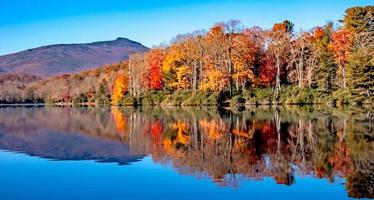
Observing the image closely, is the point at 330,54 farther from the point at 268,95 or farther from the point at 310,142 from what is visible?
the point at 310,142

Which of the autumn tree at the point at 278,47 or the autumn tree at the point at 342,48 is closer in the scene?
the autumn tree at the point at 342,48

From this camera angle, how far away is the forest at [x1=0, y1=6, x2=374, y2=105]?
2242 inches

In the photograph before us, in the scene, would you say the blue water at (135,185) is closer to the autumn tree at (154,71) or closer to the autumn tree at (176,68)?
the autumn tree at (176,68)

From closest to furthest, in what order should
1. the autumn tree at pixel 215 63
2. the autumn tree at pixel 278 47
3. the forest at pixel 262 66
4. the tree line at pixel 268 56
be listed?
the forest at pixel 262 66 < the tree line at pixel 268 56 < the autumn tree at pixel 278 47 < the autumn tree at pixel 215 63

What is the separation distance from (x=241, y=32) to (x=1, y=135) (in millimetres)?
44214

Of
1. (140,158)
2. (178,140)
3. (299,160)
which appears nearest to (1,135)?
(178,140)

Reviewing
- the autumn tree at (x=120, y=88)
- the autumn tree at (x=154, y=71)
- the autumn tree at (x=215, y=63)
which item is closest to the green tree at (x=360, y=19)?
the autumn tree at (x=215, y=63)

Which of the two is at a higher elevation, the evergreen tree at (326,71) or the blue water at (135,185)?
the evergreen tree at (326,71)

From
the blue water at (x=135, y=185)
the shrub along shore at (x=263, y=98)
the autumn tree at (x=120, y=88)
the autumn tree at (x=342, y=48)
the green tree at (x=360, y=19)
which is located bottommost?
the blue water at (x=135, y=185)

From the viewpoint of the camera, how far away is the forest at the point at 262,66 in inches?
2242

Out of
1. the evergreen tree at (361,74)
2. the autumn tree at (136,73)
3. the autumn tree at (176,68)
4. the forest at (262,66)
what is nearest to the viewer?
the evergreen tree at (361,74)

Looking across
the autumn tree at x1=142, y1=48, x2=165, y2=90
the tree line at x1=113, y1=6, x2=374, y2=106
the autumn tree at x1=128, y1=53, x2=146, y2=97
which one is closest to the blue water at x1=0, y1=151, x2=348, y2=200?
the tree line at x1=113, y1=6, x2=374, y2=106

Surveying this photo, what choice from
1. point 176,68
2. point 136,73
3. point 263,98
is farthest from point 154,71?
point 263,98

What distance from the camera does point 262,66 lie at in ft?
227
